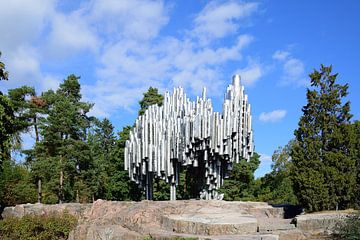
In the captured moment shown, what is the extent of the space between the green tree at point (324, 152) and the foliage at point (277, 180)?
1718 cm

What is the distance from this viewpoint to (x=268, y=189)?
3616cm

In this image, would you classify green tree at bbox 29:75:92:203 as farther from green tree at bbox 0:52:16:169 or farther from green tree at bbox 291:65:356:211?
green tree at bbox 291:65:356:211

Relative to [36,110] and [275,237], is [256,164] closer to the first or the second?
[36,110]

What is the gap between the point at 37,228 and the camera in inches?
598

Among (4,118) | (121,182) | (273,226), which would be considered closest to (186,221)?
(273,226)

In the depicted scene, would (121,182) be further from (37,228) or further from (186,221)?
(186,221)

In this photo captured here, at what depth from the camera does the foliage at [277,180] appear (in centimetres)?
3344

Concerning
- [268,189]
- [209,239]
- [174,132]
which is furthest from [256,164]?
[209,239]

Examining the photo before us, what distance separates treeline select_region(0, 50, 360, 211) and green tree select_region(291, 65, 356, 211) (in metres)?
0.03

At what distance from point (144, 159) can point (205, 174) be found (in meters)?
2.68

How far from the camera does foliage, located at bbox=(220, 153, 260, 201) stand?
3122 cm

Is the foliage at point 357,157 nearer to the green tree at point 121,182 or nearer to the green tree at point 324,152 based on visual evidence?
the green tree at point 324,152

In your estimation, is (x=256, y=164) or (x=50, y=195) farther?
(x=256, y=164)

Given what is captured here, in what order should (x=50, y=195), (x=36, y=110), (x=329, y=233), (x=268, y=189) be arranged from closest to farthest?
1. (x=329, y=233)
2. (x=50, y=195)
3. (x=36, y=110)
4. (x=268, y=189)
